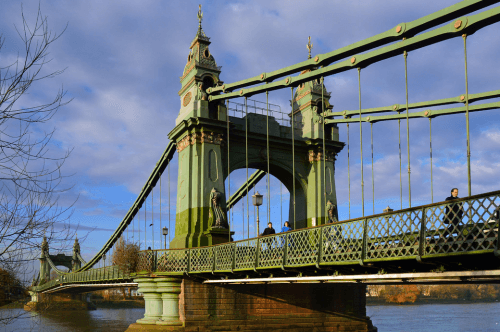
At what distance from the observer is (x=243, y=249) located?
17.6 m

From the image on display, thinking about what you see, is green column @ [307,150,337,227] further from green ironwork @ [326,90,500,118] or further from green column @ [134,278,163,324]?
green column @ [134,278,163,324]

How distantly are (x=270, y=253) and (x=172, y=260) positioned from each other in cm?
789

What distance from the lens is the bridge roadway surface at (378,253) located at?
31.0 feet

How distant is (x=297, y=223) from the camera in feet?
94.5

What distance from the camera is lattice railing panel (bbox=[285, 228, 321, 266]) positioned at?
13615 mm

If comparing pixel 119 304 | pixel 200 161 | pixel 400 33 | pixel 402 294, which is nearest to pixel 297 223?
pixel 200 161

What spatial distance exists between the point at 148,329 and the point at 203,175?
733cm

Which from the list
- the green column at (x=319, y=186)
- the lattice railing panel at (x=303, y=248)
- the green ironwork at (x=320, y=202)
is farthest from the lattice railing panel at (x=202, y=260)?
the green column at (x=319, y=186)

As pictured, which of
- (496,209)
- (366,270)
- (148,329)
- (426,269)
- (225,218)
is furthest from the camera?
(225,218)

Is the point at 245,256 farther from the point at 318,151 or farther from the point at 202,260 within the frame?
the point at 318,151

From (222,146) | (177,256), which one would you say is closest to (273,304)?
(177,256)

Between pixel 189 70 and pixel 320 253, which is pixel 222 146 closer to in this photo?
pixel 189 70

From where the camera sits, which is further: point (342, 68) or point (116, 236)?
point (116, 236)

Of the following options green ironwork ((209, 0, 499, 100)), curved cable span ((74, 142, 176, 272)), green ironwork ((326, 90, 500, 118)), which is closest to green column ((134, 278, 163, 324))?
curved cable span ((74, 142, 176, 272))
